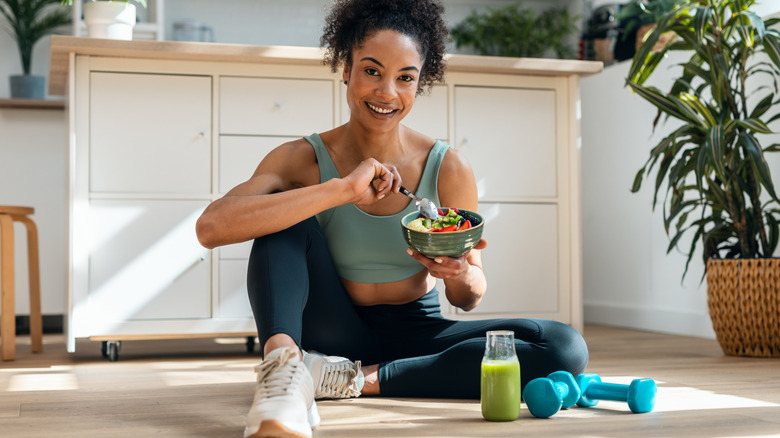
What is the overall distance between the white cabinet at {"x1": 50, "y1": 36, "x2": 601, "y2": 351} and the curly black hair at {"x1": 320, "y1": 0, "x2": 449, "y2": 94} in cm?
78

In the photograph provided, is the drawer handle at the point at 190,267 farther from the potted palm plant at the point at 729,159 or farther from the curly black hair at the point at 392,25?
the potted palm plant at the point at 729,159

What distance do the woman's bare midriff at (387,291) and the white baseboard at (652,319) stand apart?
5.75 ft

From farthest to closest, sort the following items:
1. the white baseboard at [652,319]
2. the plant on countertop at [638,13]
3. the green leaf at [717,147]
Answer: the plant on countertop at [638,13] < the white baseboard at [652,319] < the green leaf at [717,147]

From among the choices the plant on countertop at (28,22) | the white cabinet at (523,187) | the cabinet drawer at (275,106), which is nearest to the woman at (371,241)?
the cabinet drawer at (275,106)

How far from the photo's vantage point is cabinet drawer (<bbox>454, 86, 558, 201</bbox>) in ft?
9.37

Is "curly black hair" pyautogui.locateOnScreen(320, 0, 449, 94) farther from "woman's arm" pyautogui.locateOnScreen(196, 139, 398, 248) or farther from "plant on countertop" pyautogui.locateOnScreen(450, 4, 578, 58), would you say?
"plant on countertop" pyautogui.locateOnScreen(450, 4, 578, 58)

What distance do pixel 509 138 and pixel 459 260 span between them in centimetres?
145

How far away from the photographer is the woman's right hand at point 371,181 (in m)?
1.53

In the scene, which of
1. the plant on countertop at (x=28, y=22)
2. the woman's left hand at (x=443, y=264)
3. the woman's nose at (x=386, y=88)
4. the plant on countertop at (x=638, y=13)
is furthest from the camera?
the plant on countertop at (x=28, y=22)

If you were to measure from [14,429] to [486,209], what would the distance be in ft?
5.78

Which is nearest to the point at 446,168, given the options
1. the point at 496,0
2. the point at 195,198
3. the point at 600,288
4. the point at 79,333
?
the point at 195,198

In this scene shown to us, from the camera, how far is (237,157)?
8.71ft

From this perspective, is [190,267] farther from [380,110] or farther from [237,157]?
[380,110]

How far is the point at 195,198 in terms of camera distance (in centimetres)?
262
